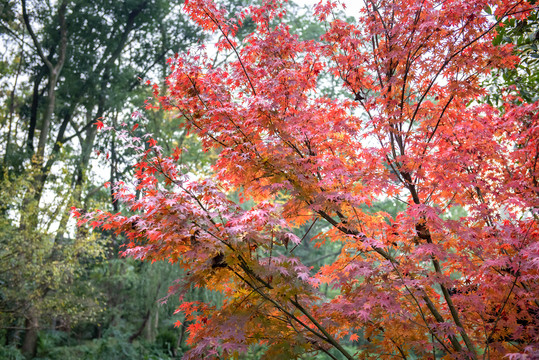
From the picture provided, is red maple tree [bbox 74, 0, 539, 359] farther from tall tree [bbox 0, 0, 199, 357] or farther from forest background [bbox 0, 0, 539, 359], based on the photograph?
tall tree [bbox 0, 0, 199, 357]

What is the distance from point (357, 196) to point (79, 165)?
8684 millimetres

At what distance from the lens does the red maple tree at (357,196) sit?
234 cm

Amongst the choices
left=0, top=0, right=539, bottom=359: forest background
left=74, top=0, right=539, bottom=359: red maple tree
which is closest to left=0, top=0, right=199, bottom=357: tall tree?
left=0, top=0, right=539, bottom=359: forest background

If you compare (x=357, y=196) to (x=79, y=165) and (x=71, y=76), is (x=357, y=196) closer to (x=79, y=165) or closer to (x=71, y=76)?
(x=79, y=165)

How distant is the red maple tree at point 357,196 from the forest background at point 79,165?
4.69 metres

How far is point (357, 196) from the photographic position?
8.79ft

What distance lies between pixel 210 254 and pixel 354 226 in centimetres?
113

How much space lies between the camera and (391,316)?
2760mm

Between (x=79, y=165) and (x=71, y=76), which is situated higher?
(x=71, y=76)

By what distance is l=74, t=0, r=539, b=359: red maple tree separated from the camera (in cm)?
234

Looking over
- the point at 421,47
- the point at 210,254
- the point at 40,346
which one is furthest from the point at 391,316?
the point at 40,346

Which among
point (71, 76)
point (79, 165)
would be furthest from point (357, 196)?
point (71, 76)

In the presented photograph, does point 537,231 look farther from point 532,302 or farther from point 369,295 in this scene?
point 369,295

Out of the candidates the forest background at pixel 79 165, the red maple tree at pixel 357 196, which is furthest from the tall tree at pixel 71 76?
the red maple tree at pixel 357 196
